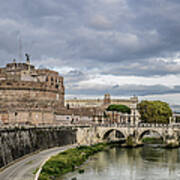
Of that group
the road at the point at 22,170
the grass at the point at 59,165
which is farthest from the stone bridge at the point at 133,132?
the road at the point at 22,170

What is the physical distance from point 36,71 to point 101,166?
50630 mm

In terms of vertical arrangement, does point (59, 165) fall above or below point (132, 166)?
above

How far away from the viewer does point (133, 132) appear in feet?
235

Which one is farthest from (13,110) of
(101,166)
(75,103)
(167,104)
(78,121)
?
(75,103)

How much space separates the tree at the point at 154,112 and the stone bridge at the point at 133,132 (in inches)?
705

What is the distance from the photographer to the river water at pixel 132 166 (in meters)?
38.5

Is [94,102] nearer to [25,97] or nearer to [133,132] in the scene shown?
[133,132]

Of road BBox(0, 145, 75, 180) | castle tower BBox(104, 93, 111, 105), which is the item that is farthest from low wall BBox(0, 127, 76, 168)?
castle tower BBox(104, 93, 111, 105)

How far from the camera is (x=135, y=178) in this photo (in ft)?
125

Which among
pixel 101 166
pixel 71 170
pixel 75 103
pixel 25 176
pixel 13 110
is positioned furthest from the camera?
pixel 75 103

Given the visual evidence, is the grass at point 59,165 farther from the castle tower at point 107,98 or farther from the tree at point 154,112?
the castle tower at point 107,98

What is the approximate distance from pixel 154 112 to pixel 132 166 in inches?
1861

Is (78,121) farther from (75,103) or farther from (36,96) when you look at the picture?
(75,103)

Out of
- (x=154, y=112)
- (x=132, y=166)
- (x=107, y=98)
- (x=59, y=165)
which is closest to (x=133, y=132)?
(x=154, y=112)
